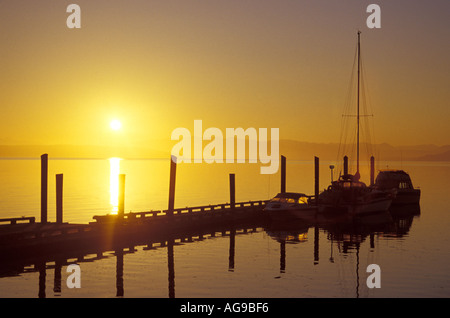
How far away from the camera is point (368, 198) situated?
56.0 meters

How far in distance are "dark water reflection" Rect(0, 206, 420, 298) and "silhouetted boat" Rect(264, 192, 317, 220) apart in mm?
666

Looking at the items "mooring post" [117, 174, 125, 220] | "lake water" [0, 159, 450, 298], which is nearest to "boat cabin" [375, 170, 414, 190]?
"lake water" [0, 159, 450, 298]

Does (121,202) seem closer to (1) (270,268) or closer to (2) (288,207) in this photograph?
(1) (270,268)

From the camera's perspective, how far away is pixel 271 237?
4128cm

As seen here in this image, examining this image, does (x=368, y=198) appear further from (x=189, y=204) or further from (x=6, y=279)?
(x=6, y=279)

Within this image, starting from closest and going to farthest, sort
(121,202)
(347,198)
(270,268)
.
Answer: (270,268) → (121,202) → (347,198)

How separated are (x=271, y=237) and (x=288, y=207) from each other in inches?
273

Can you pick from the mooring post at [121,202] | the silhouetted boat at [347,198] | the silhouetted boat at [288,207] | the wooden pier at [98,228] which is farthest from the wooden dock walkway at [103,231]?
the silhouetted boat at [347,198]

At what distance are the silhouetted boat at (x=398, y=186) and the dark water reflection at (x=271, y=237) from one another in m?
9.81

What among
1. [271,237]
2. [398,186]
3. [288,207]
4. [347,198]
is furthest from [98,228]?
[398,186]

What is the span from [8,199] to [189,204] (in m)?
28.9

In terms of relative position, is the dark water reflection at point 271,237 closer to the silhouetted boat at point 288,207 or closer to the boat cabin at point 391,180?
the silhouetted boat at point 288,207

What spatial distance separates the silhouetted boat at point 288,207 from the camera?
47.3 meters
